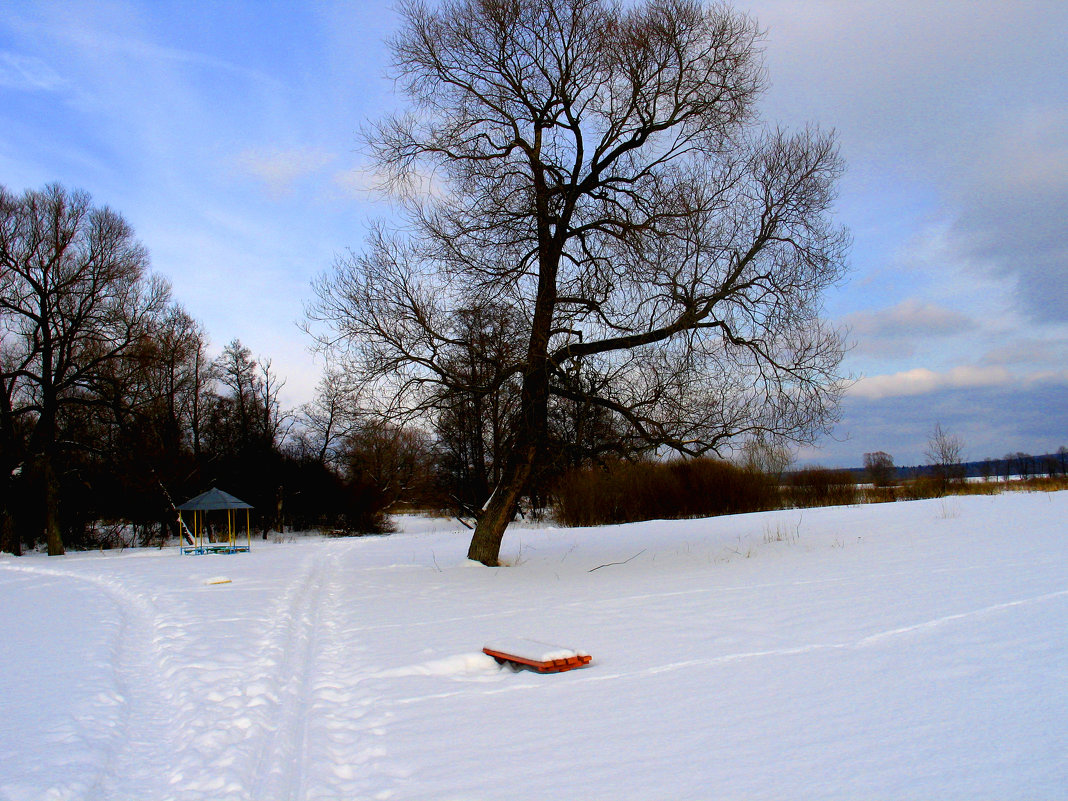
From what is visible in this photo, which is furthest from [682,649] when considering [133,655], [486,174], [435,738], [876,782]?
[486,174]

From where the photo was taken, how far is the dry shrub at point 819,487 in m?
29.7

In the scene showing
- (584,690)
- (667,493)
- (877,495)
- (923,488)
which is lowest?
(584,690)

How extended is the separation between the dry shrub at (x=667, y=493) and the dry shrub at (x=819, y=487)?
1123 millimetres

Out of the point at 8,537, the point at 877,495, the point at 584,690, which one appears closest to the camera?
the point at 584,690

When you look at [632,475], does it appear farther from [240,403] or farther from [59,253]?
[240,403]

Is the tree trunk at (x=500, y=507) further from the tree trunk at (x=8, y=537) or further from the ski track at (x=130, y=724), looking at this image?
the tree trunk at (x=8, y=537)

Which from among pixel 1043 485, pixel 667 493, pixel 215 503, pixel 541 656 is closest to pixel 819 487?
pixel 667 493

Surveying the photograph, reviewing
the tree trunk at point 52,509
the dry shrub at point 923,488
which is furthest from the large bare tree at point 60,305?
the dry shrub at point 923,488

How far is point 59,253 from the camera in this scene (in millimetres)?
26328

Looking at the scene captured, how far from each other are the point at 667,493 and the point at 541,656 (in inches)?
1010

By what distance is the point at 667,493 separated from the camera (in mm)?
31062

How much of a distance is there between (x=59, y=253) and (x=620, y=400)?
24.1 meters

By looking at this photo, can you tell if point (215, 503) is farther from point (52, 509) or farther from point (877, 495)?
point (877, 495)

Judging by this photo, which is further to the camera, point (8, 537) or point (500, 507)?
point (8, 537)
